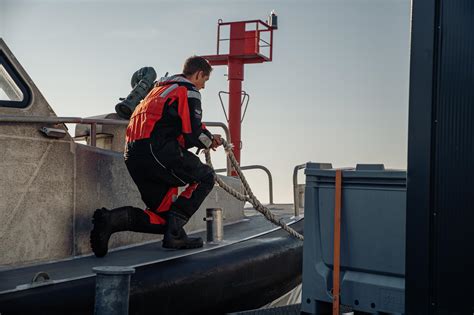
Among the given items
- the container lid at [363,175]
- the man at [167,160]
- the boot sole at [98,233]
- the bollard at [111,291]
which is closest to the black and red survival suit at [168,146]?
the man at [167,160]

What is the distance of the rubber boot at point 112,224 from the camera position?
4.29m

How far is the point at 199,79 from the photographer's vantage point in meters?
4.62

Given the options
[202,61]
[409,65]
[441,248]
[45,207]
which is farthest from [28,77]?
[441,248]

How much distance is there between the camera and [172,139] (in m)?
4.44

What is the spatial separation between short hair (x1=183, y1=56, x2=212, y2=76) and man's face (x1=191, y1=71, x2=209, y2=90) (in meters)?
0.02

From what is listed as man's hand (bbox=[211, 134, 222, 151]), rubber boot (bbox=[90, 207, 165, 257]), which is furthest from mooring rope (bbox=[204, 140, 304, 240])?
rubber boot (bbox=[90, 207, 165, 257])

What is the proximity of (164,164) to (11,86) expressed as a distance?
1.05 metres

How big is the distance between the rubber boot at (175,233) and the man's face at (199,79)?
2.84 feet

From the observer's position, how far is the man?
14.3ft

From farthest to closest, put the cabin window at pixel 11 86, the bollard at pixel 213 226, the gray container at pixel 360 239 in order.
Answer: the bollard at pixel 213 226 < the cabin window at pixel 11 86 < the gray container at pixel 360 239

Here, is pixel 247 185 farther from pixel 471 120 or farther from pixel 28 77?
pixel 471 120

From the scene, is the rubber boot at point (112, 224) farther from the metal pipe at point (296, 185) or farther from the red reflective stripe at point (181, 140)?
the metal pipe at point (296, 185)

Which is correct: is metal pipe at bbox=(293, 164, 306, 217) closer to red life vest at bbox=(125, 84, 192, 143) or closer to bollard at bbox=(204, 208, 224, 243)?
bollard at bbox=(204, 208, 224, 243)

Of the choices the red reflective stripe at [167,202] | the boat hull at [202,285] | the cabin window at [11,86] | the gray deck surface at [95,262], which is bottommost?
the boat hull at [202,285]
